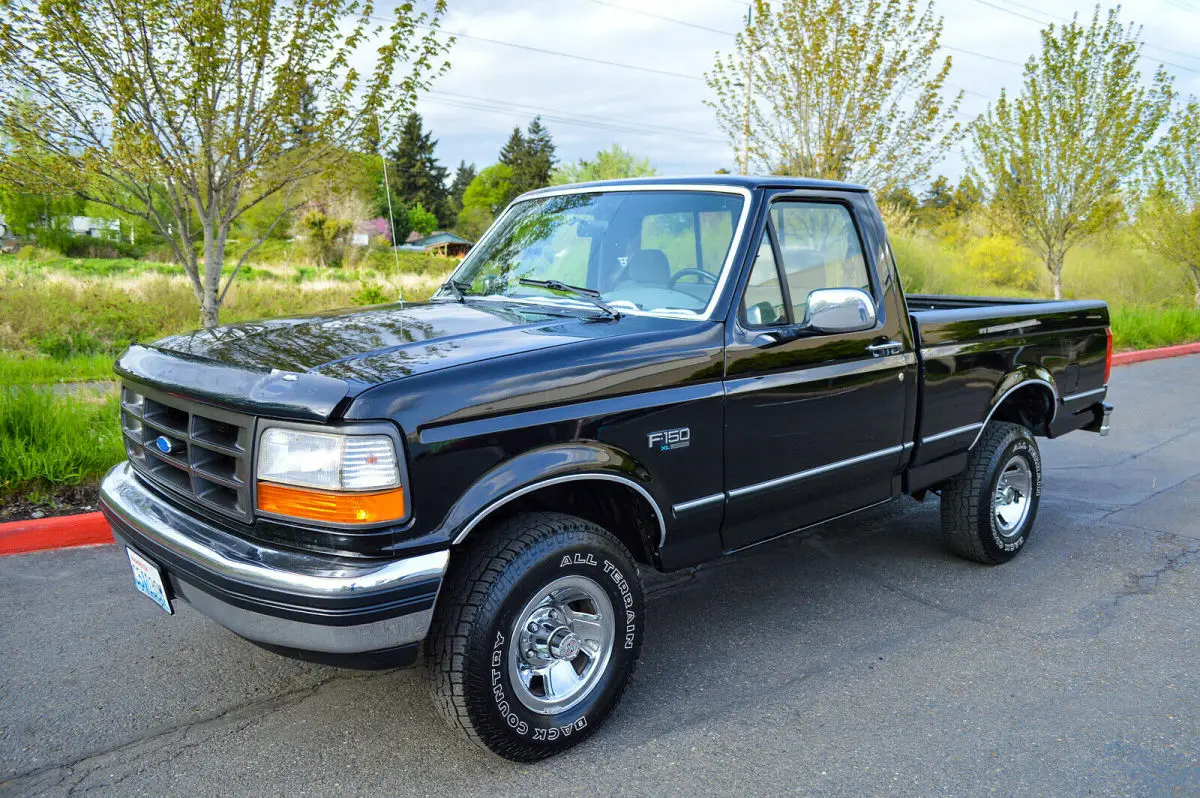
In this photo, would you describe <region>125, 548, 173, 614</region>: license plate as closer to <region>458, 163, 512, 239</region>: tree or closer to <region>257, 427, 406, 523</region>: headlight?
<region>257, 427, 406, 523</region>: headlight

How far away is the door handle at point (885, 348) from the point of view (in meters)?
3.92

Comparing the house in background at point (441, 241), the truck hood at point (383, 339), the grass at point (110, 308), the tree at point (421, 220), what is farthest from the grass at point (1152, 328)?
the tree at point (421, 220)

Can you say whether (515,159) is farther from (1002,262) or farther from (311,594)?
(311,594)

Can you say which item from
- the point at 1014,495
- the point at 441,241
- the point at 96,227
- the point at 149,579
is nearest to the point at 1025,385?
the point at 1014,495

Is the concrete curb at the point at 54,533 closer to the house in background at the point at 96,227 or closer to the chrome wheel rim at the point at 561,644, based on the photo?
the chrome wheel rim at the point at 561,644

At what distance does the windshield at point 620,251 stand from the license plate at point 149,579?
177cm

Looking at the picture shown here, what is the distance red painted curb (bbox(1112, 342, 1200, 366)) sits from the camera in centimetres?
1345

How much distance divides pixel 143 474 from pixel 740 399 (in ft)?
7.35

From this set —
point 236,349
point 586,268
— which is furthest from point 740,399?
point 236,349

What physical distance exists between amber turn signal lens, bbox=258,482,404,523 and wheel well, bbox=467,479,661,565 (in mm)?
528

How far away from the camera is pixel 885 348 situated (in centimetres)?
399

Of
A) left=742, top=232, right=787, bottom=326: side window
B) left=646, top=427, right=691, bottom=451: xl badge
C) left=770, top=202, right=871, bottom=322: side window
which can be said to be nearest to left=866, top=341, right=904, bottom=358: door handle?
left=770, top=202, right=871, bottom=322: side window

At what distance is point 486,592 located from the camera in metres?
2.70

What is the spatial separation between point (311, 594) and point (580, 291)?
1.77 metres
